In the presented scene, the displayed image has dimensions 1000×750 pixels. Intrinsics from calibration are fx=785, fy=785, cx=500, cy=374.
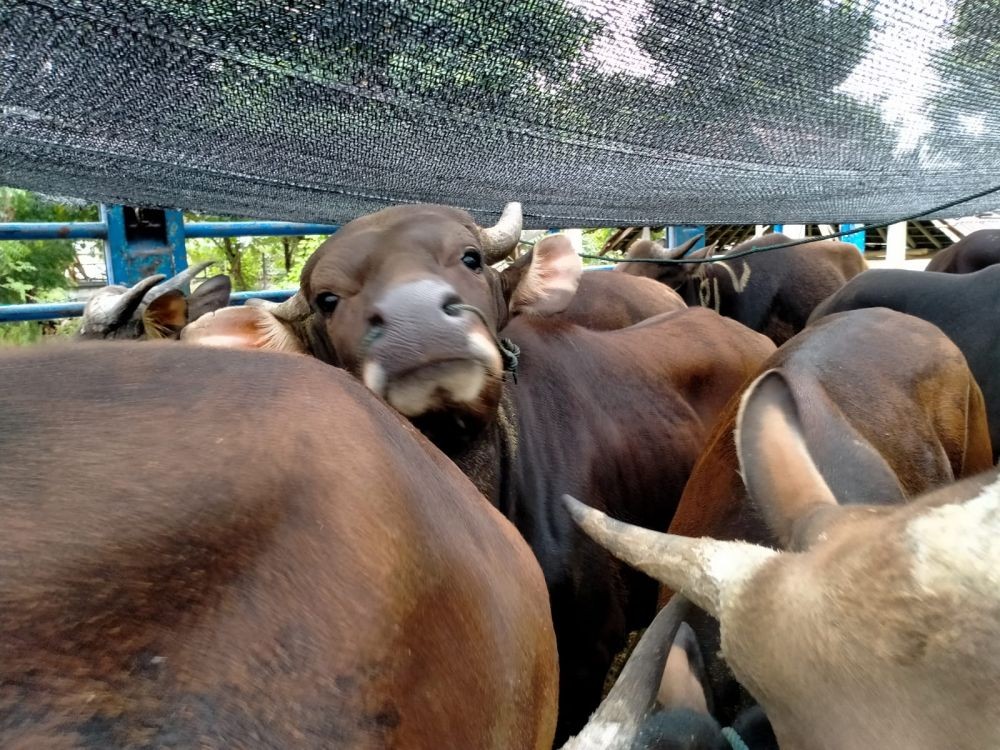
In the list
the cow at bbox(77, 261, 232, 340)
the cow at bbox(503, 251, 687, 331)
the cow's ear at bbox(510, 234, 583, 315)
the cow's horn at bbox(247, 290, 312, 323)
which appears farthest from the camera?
the cow at bbox(503, 251, 687, 331)

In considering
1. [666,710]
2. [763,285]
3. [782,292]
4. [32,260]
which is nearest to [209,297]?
[666,710]

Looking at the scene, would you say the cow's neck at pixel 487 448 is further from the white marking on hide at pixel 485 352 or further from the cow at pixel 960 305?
the cow at pixel 960 305

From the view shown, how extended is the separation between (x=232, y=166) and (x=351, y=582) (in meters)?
2.81

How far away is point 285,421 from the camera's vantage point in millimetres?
1157

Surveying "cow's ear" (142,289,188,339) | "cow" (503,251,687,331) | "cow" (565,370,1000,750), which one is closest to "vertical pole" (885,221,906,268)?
"cow" (503,251,687,331)

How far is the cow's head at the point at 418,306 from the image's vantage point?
2281mm

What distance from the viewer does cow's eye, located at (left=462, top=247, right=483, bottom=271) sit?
2.90 metres

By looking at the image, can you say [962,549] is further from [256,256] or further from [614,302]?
[256,256]

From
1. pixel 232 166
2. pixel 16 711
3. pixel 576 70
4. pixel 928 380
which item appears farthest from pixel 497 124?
pixel 16 711

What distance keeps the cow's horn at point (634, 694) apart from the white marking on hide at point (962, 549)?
0.61 metres

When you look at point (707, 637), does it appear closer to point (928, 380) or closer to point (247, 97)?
point (928, 380)

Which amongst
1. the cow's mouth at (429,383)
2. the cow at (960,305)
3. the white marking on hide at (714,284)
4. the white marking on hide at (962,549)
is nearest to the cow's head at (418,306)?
the cow's mouth at (429,383)

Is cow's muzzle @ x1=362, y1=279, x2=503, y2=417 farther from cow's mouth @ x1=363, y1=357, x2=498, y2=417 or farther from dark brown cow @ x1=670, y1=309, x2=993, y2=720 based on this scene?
dark brown cow @ x1=670, y1=309, x2=993, y2=720

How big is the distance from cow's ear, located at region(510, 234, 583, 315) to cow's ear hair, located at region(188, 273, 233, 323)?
75.5 inches
